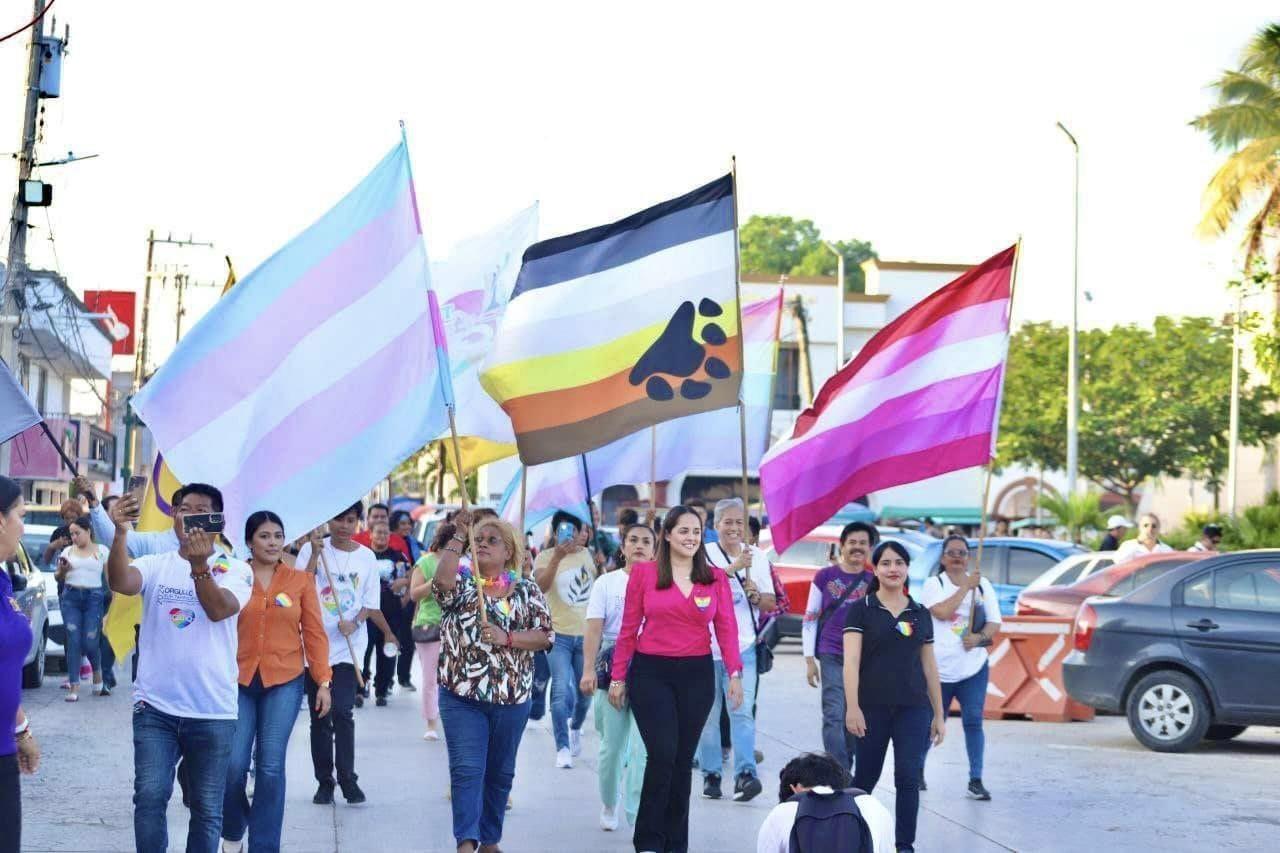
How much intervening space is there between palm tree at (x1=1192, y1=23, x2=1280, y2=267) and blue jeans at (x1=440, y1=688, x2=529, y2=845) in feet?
73.9

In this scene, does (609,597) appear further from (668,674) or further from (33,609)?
(33,609)

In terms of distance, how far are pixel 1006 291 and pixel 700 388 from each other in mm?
2251

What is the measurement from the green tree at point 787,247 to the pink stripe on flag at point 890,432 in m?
80.0

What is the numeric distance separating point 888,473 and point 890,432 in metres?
0.27

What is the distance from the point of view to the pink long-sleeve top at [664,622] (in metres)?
8.63

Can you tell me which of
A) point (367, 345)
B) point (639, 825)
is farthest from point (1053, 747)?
point (367, 345)

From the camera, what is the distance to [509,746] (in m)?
8.39

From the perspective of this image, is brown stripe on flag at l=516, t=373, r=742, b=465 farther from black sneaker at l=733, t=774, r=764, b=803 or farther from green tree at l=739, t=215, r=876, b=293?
green tree at l=739, t=215, r=876, b=293

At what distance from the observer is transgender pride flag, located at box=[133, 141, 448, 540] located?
332 inches

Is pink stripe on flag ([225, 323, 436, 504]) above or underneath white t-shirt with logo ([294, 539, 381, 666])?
above

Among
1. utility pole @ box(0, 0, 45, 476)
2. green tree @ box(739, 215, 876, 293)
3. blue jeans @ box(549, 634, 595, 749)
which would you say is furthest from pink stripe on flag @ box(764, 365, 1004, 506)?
green tree @ box(739, 215, 876, 293)

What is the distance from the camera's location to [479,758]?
824cm

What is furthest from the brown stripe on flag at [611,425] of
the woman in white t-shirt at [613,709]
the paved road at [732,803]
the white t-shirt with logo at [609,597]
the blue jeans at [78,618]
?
A: the blue jeans at [78,618]

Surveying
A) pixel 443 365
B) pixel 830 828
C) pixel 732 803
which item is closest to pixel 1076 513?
pixel 732 803
